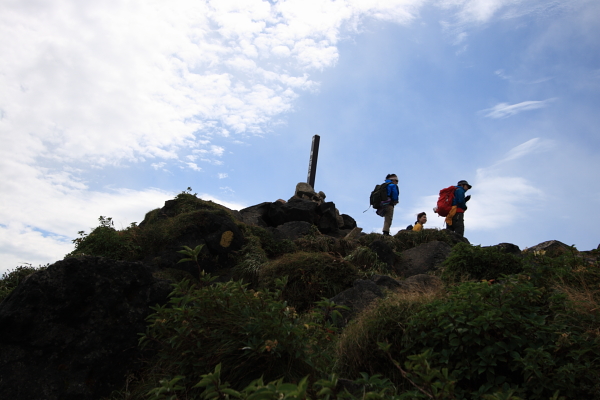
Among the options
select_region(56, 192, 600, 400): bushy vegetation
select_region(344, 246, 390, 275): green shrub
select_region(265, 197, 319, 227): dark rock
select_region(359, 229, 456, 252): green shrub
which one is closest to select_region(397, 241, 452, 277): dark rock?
select_region(344, 246, 390, 275): green shrub

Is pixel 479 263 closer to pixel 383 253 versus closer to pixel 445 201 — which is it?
pixel 383 253

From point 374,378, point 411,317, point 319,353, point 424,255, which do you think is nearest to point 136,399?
point 319,353

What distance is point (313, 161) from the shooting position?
72.9 ft

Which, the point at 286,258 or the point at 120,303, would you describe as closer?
the point at 120,303

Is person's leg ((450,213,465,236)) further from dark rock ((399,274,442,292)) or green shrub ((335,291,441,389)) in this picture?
green shrub ((335,291,441,389))

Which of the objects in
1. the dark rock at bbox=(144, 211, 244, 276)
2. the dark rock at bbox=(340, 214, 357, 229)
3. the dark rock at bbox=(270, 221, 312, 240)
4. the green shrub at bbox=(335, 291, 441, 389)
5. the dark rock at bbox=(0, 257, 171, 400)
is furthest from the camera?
the dark rock at bbox=(340, 214, 357, 229)

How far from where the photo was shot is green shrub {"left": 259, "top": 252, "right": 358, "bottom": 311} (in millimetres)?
8133

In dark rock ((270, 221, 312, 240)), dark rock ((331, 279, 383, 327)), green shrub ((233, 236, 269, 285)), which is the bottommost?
dark rock ((331, 279, 383, 327))

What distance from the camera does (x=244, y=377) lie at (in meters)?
3.90

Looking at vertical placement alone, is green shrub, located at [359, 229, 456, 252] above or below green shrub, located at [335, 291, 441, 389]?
above

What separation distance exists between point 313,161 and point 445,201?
7.81 meters

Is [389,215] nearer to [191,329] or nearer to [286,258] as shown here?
[286,258]

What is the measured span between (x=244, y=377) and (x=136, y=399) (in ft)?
4.39

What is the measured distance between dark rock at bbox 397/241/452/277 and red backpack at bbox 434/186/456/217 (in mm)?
4556
